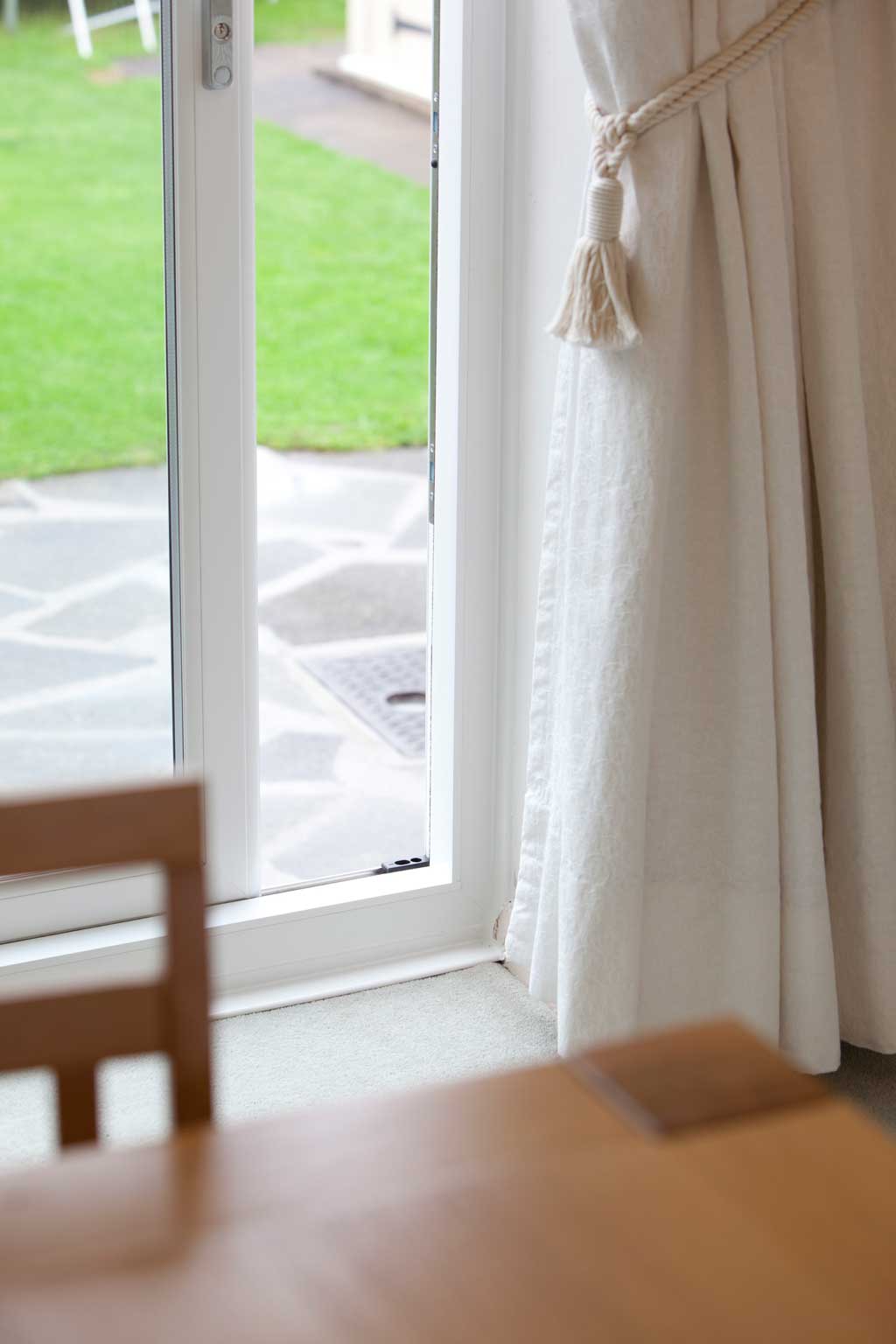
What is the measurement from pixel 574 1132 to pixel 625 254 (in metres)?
1.19

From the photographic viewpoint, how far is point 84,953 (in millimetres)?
1998

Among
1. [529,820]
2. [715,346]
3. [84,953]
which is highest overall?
[715,346]

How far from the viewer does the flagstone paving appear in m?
2.04

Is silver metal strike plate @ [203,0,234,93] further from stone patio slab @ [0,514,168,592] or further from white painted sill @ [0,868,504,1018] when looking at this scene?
white painted sill @ [0,868,504,1018]

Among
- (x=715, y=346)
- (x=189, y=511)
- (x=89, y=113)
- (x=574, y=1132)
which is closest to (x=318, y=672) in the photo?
(x=189, y=511)

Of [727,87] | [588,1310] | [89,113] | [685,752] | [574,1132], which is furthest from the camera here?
[89,113]

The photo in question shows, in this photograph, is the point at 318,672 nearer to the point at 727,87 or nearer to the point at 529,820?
the point at 529,820

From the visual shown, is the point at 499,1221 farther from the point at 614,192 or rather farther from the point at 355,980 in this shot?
the point at 355,980

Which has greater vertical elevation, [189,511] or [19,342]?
[19,342]

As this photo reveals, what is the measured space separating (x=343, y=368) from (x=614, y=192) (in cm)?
332

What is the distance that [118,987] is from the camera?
83 cm

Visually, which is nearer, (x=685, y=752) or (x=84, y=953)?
(x=685, y=752)

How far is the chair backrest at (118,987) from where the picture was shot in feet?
2.58

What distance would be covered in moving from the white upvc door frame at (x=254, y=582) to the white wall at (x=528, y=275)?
0.07 ft
